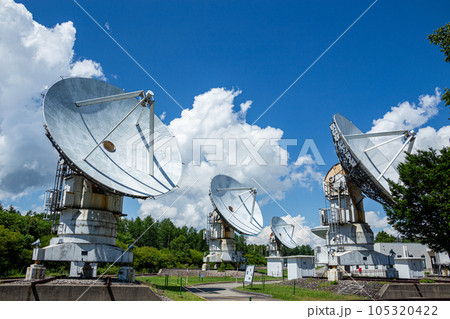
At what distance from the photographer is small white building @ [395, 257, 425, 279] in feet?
131

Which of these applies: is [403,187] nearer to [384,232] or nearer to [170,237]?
[170,237]

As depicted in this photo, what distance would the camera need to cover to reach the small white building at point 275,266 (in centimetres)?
5076

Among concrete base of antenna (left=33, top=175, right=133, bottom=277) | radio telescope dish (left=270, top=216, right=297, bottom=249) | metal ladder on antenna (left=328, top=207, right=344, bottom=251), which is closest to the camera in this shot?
concrete base of antenna (left=33, top=175, right=133, bottom=277)

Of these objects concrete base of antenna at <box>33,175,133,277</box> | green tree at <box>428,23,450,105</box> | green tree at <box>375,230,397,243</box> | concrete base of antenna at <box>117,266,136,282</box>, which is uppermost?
green tree at <box>428,23,450,105</box>

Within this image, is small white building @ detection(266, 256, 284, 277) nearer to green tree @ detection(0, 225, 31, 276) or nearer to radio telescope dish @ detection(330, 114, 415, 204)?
radio telescope dish @ detection(330, 114, 415, 204)

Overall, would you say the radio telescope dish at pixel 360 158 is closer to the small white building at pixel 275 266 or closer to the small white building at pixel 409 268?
the small white building at pixel 409 268

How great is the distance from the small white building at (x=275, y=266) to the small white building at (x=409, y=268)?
16840 millimetres

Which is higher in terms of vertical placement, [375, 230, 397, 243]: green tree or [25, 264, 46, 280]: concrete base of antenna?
[375, 230, 397, 243]: green tree

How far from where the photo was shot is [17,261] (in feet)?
132

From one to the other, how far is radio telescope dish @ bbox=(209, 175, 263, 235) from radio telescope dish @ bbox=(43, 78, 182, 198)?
881 inches

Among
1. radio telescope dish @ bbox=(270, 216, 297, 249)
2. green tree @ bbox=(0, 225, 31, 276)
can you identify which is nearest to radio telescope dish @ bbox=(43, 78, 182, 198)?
green tree @ bbox=(0, 225, 31, 276)

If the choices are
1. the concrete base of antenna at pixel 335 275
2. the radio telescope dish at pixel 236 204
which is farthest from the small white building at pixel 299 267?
the concrete base of antenna at pixel 335 275

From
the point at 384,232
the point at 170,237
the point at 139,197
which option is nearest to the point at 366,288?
the point at 139,197

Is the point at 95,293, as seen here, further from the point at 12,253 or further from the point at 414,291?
the point at 12,253
